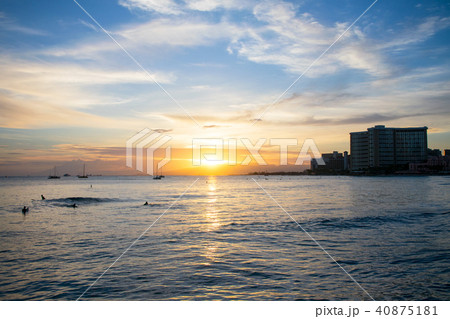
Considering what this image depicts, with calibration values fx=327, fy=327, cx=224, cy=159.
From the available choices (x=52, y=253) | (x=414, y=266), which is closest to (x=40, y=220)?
(x=52, y=253)

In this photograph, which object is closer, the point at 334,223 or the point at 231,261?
the point at 231,261

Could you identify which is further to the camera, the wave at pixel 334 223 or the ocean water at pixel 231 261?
the wave at pixel 334 223

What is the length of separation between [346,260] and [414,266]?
2.95 m

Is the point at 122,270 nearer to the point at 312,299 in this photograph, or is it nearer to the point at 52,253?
the point at 52,253

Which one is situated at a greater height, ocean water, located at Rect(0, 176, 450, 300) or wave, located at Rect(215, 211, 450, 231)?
ocean water, located at Rect(0, 176, 450, 300)

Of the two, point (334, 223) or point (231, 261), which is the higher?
point (231, 261)

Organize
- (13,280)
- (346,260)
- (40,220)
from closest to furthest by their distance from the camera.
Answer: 1. (13,280)
2. (346,260)
3. (40,220)

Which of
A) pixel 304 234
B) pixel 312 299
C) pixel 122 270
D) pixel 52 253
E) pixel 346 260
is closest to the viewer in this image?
pixel 312 299

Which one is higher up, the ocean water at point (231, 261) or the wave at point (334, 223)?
the ocean water at point (231, 261)

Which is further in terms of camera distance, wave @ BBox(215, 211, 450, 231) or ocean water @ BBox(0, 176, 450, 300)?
wave @ BBox(215, 211, 450, 231)

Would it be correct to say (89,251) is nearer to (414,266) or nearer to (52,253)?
(52,253)

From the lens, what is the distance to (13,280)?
13.9 meters

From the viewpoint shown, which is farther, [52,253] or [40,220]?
[40,220]

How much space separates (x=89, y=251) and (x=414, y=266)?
56.2 feet
